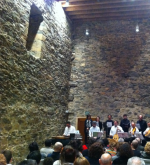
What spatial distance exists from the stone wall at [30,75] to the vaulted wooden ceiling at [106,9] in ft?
2.83

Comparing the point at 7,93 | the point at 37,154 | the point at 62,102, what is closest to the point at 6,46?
the point at 7,93

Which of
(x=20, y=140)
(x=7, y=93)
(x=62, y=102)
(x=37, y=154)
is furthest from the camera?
(x=62, y=102)

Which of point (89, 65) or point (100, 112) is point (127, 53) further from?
point (100, 112)

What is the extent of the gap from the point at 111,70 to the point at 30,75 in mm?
4363

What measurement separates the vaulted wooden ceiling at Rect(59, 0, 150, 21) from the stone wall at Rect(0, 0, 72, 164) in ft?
2.83

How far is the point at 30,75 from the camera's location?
5199 millimetres

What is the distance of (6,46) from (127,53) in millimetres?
5790

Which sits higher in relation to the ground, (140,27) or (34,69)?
(140,27)

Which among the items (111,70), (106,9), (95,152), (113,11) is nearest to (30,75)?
(95,152)

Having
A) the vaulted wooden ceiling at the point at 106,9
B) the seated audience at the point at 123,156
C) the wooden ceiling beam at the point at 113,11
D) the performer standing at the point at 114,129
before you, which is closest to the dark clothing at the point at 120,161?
the seated audience at the point at 123,156

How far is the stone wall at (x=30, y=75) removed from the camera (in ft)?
14.1

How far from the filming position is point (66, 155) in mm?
2262

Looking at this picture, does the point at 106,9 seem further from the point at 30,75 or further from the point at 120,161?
the point at 120,161

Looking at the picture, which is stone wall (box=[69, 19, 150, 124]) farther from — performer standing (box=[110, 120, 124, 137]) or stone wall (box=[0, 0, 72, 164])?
performer standing (box=[110, 120, 124, 137])
